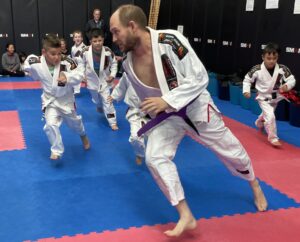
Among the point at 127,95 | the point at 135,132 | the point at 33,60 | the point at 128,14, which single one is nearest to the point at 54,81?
the point at 33,60

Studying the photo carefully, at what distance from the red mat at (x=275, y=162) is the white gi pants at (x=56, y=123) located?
236cm

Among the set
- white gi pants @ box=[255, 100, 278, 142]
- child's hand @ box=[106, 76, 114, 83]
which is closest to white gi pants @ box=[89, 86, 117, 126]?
child's hand @ box=[106, 76, 114, 83]

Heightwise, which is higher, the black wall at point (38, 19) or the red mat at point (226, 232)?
the black wall at point (38, 19)

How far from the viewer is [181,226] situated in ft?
8.48

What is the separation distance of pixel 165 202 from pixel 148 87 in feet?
4.03

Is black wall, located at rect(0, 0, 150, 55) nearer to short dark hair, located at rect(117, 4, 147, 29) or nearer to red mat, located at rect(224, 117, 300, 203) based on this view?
red mat, located at rect(224, 117, 300, 203)

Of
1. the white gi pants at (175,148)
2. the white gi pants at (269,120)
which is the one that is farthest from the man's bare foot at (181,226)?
the white gi pants at (269,120)

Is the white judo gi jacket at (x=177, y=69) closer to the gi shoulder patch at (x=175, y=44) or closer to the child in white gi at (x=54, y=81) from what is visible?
the gi shoulder patch at (x=175, y=44)

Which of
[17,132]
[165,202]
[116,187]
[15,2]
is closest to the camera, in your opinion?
[165,202]

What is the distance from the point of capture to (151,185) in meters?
3.75

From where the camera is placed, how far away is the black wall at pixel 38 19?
39.9ft

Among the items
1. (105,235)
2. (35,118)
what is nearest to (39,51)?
(35,118)

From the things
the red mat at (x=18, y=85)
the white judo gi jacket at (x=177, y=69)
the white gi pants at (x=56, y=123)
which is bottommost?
the red mat at (x=18, y=85)

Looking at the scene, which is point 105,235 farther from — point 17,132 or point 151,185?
point 17,132
